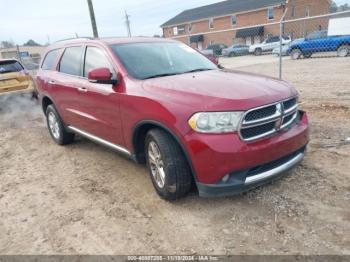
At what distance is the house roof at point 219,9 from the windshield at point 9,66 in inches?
1527

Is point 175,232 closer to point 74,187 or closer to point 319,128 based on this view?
point 74,187

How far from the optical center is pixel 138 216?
3.48 m

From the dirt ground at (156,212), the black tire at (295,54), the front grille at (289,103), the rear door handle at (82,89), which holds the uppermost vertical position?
the rear door handle at (82,89)

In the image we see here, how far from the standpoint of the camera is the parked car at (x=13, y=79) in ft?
30.6

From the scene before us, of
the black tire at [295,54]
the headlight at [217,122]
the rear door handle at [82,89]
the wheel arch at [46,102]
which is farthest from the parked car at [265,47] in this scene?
the headlight at [217,122]

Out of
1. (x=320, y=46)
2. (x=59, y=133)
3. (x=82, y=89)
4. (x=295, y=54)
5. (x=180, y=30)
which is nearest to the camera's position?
(x=82, y=89)

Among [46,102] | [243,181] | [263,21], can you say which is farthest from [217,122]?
[263,21]

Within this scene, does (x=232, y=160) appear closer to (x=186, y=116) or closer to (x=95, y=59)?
(x=186, y=116)

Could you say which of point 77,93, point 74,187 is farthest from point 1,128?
point 74,187

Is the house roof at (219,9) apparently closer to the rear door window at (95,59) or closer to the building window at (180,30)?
the building window at (180,30)

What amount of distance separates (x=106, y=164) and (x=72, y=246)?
2023mm

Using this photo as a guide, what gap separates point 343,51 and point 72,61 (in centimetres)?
1703

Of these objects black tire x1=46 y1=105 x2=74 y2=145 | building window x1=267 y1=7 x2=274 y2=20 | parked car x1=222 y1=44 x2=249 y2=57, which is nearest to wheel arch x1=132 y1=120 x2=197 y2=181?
black tire x1=46 y1=105 x2=74 y2=145

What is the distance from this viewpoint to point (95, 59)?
4.56 metres
